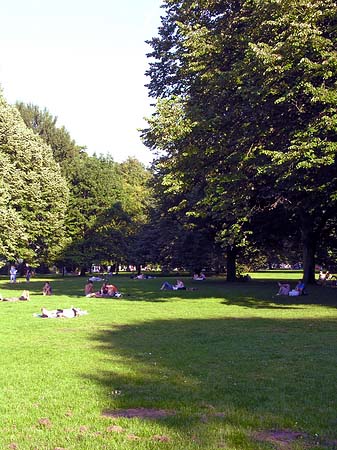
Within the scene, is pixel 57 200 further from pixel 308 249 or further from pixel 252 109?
pixel 252 109

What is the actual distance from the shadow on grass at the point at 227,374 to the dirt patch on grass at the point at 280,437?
0.24 metres

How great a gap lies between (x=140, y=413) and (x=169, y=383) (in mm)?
1842

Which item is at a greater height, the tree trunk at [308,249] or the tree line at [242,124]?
the tree line at [242,124]

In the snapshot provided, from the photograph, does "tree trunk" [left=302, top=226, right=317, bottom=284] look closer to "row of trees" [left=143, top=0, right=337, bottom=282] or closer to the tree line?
the tree line

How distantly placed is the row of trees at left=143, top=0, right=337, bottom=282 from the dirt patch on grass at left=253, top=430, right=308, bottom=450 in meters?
14.5

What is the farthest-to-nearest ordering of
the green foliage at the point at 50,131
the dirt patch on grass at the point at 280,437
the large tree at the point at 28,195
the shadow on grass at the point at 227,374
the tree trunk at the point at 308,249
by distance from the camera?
1. the green foliage at the point at 50,131
2. the large tree at the point at 28,195
3. the tree trunk at the point at 308,249
4. the shadow on grass at the point at 227,374
5. the dirt patch on grass at the point at 280,437

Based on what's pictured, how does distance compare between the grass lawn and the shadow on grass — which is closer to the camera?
the grass lawn

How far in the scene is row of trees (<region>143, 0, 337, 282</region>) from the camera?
66.4 feet

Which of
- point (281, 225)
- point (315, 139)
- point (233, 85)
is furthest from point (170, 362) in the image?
point (281, 225)

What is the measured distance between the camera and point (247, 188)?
24281mm

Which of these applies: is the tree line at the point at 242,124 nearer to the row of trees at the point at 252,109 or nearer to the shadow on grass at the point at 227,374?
the row of trees at the point at 252,109

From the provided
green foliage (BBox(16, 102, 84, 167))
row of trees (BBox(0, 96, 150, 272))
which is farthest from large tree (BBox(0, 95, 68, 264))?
green foliage (BBox(16, 102, 84, 167))

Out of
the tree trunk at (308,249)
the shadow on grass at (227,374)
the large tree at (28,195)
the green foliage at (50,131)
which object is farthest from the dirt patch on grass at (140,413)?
the green foliage at (50,131)

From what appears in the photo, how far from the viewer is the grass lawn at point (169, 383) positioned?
20.4 feet
